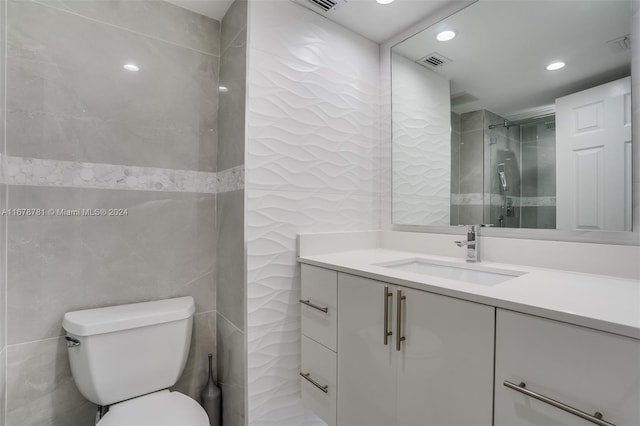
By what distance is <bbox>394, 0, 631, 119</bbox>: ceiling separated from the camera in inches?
41.9

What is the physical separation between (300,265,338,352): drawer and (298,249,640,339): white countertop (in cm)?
10

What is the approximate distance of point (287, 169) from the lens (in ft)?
4.74

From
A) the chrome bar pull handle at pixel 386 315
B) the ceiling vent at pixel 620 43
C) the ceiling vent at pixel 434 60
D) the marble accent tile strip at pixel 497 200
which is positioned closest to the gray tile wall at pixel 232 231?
the chrome bar pull handle at pixel 386 315

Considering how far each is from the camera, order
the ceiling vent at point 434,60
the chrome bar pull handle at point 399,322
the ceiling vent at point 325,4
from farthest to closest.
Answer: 1. the ceiling vent at point 434,60
2. the ceiling vent at point 325,4
3. the chrome bar pull handle at point 399,322

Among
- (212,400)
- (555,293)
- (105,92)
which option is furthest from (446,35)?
(212,400)

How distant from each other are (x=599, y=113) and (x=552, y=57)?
293mm

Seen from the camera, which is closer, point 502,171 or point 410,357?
point 410,357

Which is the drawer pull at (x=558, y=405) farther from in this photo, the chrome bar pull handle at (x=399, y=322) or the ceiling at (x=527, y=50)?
the ceiling at (x=527, y=50)

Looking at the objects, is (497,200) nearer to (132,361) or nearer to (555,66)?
(555,66)

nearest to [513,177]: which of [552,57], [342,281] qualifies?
[552,57]

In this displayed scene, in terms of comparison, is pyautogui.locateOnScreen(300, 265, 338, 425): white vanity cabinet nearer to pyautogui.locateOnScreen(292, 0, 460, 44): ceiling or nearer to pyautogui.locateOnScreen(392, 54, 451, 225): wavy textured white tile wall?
pyautogui.locateOnScreen(392, 54, 451, 225): wavy textured white tile wall

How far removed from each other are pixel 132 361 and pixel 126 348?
2.4 inches

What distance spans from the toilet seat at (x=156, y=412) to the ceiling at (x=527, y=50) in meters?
1.80

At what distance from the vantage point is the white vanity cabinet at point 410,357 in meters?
0.79
